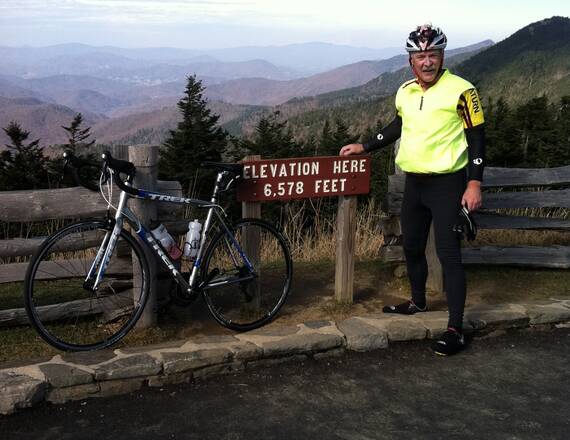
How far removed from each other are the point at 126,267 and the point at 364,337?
1754mm

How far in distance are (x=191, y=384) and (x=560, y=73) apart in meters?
95.4

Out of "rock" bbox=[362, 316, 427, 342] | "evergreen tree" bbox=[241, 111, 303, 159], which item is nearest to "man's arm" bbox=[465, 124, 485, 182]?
"rock" bbox=[362, 316, 427, 342]

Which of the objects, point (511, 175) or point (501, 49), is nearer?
point (511, 175)

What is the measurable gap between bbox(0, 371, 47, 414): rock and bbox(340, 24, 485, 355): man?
253 cm

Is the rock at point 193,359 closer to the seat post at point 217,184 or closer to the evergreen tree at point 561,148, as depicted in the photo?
the seat post at point 217,184

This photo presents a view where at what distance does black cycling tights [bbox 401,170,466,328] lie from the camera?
3.89 metres

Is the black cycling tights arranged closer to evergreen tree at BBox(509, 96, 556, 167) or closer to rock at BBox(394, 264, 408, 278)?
rock at BBox(394, 264, 408, 278)

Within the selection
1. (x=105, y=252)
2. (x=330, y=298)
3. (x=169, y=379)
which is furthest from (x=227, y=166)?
(x=330, y=298)

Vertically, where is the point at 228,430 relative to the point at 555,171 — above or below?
below

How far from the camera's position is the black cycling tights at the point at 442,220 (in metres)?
3.89

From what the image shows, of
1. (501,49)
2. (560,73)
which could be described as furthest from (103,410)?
(501,49)

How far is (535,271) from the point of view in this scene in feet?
19.4

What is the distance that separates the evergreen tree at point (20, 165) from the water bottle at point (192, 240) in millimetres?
15143

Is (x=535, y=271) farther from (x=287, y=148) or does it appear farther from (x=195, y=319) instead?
(x=287, y=148)
